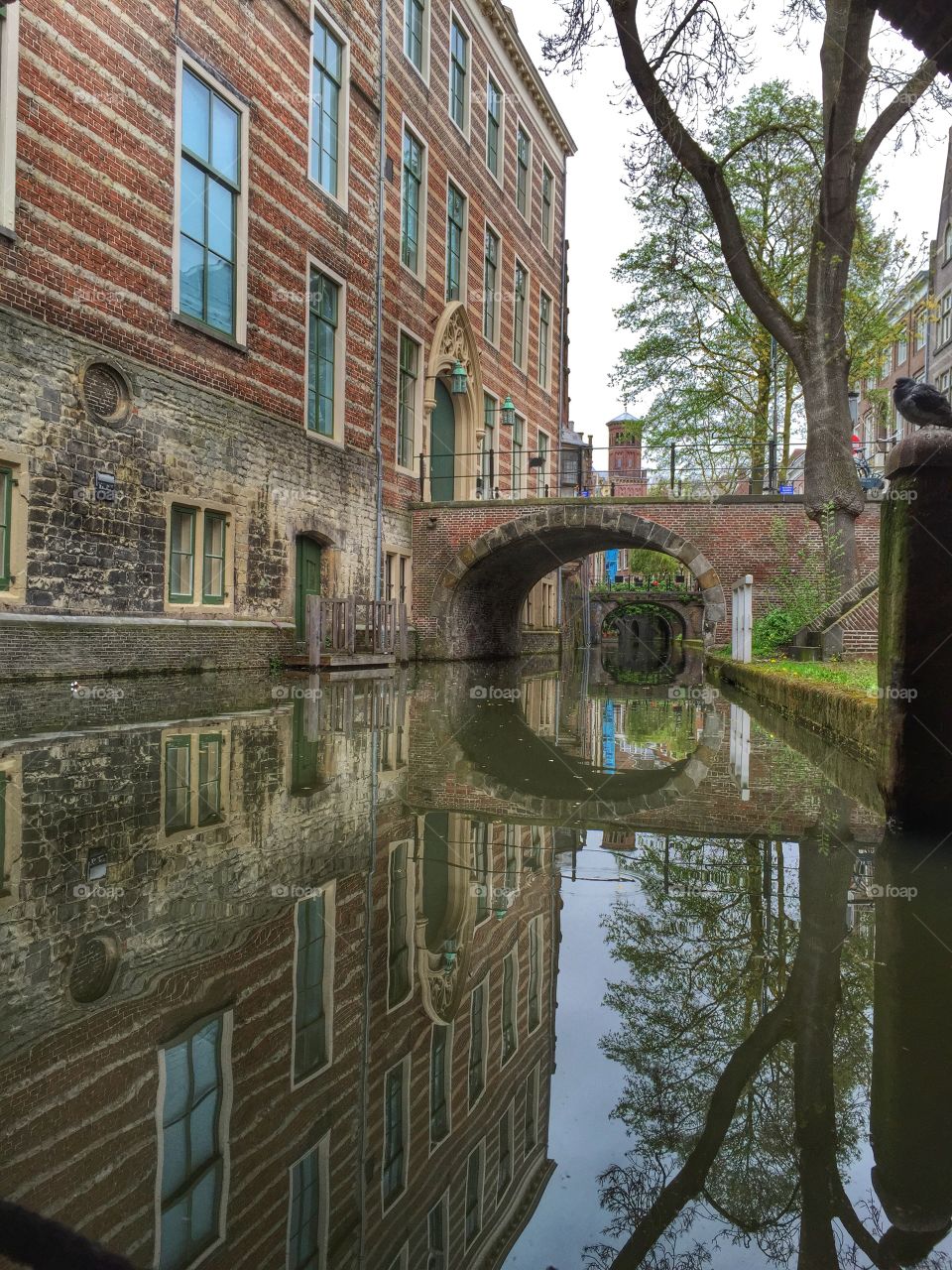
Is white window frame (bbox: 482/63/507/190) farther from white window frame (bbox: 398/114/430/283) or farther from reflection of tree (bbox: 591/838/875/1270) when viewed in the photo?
reflection of tree (bbox: 591/838/875/1270)

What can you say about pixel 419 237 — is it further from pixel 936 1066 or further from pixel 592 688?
pixel 936 1066

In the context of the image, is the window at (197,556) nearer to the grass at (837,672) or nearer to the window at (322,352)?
the window at (322,352)

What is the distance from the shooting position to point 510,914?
3008mm

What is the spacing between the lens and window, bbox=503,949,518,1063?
2.15 m

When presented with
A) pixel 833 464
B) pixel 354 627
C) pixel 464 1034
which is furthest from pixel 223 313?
pixel 464 1034

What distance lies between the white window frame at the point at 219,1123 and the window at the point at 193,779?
1914 mm

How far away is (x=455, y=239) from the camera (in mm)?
22531

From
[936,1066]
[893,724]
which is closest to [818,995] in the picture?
[936,1066]

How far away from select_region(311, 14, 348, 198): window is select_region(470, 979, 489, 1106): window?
16092mm

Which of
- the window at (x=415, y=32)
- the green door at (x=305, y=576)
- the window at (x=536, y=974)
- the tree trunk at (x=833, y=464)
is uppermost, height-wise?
the window at (x=415, y=32)

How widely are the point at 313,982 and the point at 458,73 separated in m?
24.4

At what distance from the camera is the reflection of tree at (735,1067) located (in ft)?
5.09

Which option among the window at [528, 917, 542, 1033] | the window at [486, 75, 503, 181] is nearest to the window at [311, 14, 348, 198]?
the window at [486, 75, 503, 181]

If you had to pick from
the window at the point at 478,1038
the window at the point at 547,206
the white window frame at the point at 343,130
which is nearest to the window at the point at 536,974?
the window at the point at 478,1038
